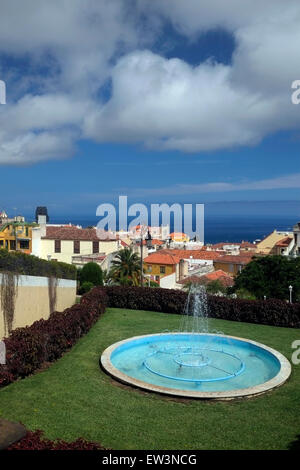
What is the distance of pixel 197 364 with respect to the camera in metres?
12.4

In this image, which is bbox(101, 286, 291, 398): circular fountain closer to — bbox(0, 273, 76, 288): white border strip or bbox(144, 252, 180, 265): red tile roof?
bbox(0, 273, 76, 288): white border strip

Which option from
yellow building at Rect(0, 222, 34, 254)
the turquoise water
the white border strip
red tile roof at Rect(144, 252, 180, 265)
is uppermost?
yellow building at Rect(0, 222, 34, 254)

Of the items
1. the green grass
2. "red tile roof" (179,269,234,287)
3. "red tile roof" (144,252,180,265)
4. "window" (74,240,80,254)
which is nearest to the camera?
the green grass

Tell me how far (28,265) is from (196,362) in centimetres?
660

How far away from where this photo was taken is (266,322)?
1767 centimetres

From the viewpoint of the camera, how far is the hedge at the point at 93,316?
417 inches

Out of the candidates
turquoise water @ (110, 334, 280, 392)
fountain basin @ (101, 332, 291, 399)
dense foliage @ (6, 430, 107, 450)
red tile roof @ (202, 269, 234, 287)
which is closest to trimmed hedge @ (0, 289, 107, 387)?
fountain basin @ (101, 332, 291, 399)

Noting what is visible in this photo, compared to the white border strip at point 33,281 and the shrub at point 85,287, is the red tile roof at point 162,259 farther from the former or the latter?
the white border strip at point 33,281

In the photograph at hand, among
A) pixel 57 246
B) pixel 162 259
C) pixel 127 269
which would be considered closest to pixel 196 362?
pixel 127 269

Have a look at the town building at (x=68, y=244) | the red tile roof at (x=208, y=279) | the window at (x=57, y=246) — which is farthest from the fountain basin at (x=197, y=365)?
the window at (x=57, y=246)

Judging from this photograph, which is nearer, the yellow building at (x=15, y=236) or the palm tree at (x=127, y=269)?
the palm tree at (x=127, y=269)

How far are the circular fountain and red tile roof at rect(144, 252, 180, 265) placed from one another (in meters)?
30.8

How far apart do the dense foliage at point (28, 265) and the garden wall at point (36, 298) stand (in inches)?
8.2

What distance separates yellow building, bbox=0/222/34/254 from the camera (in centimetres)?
4362
